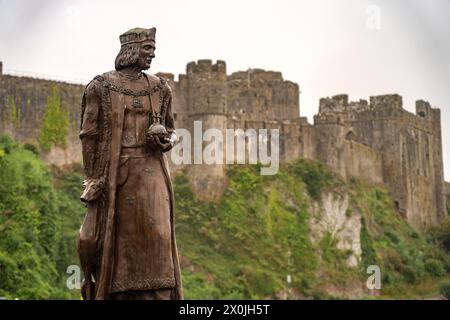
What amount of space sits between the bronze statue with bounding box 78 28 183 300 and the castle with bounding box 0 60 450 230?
1078 inches

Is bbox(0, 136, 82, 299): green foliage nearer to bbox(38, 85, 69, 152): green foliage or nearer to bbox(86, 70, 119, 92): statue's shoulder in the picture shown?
bbox(38, 85, 69, 152): green foliage

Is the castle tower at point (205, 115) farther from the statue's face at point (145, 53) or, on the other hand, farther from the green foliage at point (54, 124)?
the statue's face at point (145, 53)

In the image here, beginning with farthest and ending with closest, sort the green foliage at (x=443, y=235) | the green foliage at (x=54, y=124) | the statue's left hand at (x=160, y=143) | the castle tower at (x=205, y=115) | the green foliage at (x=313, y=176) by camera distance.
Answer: the green foliage at (x=443, y=235) → the green foliage at (x=313, y=176) → the castle tower at (x=205, y=115) → the green foliage at (x=54, y=124) → the statue's left hand at (x=160, y=143)

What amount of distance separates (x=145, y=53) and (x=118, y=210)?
58.1 inches

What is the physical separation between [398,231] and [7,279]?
28132 millimetres

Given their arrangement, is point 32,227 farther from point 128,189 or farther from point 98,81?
point 128,189

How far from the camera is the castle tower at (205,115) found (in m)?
38.4

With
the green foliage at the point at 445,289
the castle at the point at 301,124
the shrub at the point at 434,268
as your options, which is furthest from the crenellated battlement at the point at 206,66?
the shrub at the point at 434,268

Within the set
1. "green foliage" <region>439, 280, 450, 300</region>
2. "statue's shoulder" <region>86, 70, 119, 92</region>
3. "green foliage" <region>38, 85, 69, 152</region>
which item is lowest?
"green foliage" <region>439, 280, 450, 300</region>

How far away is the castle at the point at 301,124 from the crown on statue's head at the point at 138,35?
27.2 m

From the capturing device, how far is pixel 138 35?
846 cm

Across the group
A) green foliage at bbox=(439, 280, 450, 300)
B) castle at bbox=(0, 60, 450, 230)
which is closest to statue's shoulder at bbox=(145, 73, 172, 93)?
castle at bbox=(0, 60, 450, 230)

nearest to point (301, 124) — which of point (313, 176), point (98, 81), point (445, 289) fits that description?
point (313, 176)

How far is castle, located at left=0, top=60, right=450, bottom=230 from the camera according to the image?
118 ft
